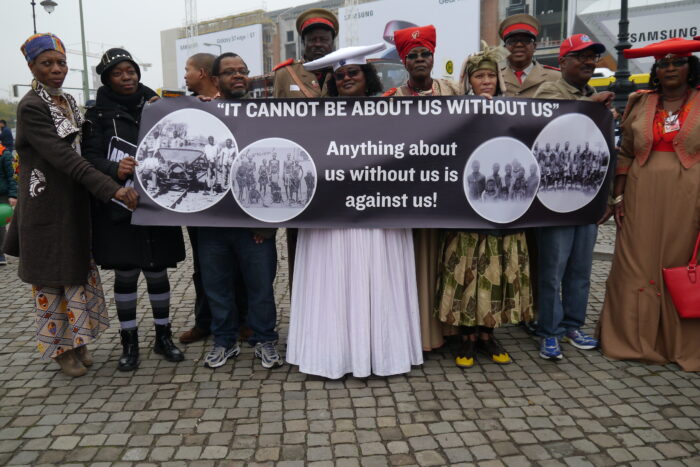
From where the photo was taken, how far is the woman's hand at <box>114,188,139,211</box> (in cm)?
342

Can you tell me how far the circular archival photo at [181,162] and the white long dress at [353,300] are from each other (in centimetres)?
73

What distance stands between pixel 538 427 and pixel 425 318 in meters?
1.13

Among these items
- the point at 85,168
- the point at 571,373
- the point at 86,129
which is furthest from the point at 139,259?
the point at 571,373

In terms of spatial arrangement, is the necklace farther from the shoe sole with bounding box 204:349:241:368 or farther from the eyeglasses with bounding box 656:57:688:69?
the shoe sole with bounding box 204:349:241:368

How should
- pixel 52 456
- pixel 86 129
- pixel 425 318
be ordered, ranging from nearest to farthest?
pixel 52 456 < pixel 86 129 < pixel 425 318

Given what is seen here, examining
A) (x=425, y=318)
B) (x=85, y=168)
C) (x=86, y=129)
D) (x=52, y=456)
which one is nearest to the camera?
(x=52, y=456)

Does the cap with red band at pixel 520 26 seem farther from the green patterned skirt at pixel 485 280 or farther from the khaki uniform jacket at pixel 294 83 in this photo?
the green patterned skirt at pixel 485 280

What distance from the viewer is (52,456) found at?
2.71m

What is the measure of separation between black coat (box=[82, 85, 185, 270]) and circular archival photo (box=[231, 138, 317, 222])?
827mm

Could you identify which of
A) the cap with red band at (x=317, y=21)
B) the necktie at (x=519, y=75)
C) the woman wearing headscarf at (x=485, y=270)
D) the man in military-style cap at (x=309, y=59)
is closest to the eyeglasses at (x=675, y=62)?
the woman wearing headscarf at (x=485, y=270)

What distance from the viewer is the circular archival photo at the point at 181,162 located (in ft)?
11.5

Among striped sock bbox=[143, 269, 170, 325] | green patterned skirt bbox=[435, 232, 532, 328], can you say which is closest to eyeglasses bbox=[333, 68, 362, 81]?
green patterned skirt bbox=[435, 232, 532, 328]

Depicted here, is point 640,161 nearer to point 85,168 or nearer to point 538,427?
point 538,427

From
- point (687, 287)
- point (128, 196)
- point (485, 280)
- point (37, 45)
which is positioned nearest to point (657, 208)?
point (687, 287)
